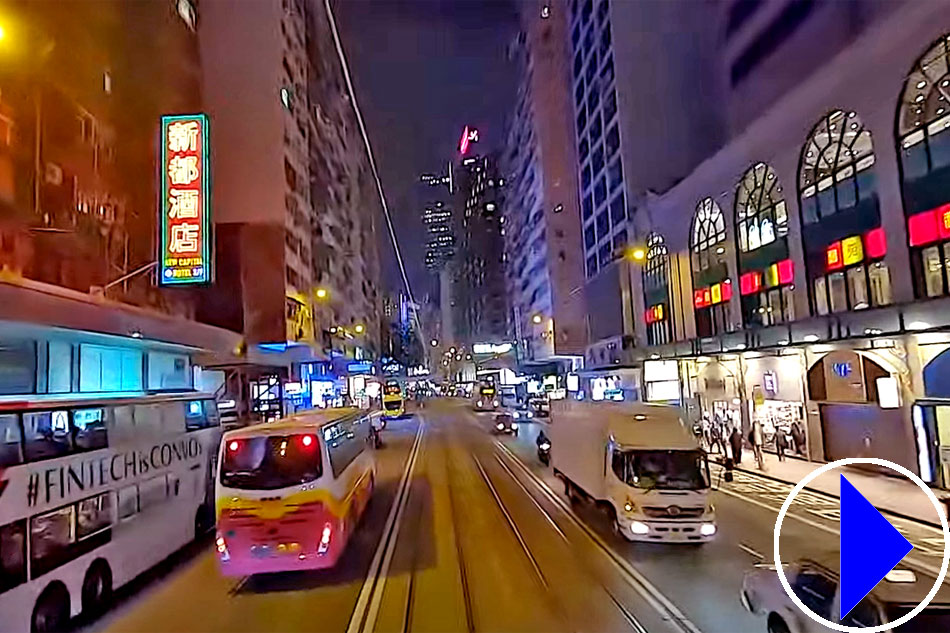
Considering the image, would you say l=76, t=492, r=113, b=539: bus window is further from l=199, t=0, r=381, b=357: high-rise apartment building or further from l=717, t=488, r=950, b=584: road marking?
l=199, t=0, r=381, b=357: high-rise apartment building

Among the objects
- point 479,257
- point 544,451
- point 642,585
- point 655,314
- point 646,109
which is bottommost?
point 642,585

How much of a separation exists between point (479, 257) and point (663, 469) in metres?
135

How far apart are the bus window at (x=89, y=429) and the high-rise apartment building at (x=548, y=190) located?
53.4m

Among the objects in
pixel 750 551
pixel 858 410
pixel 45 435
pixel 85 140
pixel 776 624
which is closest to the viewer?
pixel 776 624

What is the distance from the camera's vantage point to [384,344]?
120m

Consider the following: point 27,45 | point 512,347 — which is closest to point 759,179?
point 27,45

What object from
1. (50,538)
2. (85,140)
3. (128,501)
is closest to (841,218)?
(128,501)

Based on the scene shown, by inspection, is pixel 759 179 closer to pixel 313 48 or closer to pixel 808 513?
pixel 808 513

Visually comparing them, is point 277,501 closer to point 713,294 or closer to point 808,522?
point 808,522

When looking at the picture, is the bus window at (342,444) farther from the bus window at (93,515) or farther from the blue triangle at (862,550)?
the blue triangle at (862,550)

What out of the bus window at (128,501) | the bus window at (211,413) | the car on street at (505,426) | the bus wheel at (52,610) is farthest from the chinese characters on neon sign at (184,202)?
the car on street at (505,426)

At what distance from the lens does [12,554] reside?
8.05 m

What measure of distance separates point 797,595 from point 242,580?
29.3ft

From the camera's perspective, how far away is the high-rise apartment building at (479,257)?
127375mm
